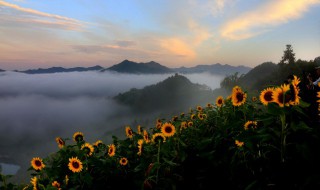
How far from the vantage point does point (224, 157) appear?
12.9ft

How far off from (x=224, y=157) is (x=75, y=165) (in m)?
2.34

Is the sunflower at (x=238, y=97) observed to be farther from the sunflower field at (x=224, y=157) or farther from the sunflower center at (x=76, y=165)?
the sunflower center at (x=76, y=165)

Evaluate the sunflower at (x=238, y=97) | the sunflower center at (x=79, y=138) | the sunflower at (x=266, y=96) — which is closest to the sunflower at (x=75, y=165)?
the sunflower center at (x=79, y=138)

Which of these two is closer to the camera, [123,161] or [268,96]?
[268,96]

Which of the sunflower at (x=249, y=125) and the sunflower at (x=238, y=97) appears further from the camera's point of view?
the sunflower at (x=238, y=97)

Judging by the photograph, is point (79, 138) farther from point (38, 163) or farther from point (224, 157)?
point (224, 157)

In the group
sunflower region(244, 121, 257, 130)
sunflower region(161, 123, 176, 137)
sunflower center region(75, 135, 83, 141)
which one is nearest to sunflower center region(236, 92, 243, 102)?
sunflower region(244, 121, 257, 130)

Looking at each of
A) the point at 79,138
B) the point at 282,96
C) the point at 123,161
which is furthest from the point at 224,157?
the point at 79,138

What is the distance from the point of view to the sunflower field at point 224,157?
2.76m

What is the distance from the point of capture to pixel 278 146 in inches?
121

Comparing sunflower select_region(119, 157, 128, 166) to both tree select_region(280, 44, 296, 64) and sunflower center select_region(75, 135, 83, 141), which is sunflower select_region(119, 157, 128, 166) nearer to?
sunflower center select_region(75, 135, 83, 141)

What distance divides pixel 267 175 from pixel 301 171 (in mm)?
329

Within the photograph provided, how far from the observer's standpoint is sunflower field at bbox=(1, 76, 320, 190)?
2760 millimetres

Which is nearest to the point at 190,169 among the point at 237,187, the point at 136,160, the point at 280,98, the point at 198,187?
the point at 198,187
